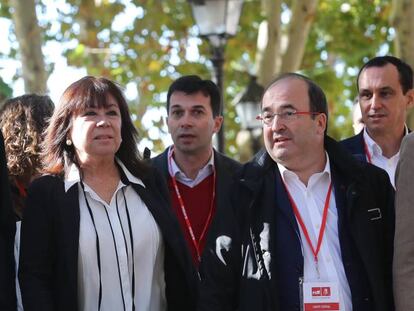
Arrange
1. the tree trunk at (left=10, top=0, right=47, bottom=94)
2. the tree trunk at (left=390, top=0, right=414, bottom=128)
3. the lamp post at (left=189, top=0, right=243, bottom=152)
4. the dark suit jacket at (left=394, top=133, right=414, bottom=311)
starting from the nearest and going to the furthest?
the dark suit jacket at (left=394, top=133, right=414, bottom=311), the lamp post at (left=189, top=0, right=243, bottom=152), the tree trunk at (left=10, top=0, right=47, bottom=94), the tree trunk at (left=390, top=0, right=414, bottom=128)

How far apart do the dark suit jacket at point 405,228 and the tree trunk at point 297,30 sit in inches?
497

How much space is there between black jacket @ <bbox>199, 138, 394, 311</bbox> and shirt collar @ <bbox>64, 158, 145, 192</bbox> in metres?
0.58

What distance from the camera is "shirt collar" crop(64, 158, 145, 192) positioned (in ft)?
19.0

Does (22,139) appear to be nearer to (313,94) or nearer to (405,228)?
(313,94)

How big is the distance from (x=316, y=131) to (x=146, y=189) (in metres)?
1.04

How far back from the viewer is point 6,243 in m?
5.52

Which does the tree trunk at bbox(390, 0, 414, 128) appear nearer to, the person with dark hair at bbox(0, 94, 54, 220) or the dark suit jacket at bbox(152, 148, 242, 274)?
the dark suit jacket at bbox(152, 148, 242, 274)

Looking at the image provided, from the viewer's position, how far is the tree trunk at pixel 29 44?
47.5ft

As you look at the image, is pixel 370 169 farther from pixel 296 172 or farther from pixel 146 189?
pixel 146 189

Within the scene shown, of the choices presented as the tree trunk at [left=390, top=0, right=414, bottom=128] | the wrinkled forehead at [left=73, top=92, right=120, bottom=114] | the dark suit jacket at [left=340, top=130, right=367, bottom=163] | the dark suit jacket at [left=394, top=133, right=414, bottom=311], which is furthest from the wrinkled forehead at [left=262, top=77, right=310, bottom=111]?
the tree trunk at [left=390, top=0, right=414, bottom=128]

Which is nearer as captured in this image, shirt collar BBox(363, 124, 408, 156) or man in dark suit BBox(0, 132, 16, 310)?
man in dark suit BBox(0, 132, 16, 310)

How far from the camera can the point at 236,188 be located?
231 inches

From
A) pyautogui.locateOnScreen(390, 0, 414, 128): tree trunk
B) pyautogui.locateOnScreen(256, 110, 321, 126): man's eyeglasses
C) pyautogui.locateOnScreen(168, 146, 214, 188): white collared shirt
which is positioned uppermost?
pyautogui.locateOnScreen(390, 0, 414, 128): tree trunk

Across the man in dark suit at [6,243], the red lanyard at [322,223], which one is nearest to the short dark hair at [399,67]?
the red lanyard at [322,223]
